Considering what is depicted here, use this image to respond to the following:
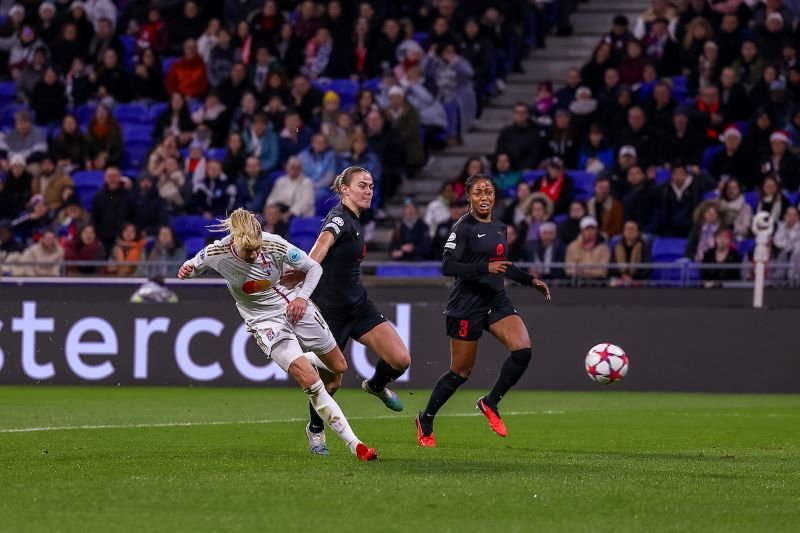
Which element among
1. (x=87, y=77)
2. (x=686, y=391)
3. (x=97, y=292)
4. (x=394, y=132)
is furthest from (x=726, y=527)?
(x=87, y=77)

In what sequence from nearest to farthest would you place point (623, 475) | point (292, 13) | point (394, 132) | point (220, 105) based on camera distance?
point (623, 475) < point (394, 132) < point (220, 105) < point (292, 13)

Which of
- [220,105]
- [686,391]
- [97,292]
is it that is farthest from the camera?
[220,105]

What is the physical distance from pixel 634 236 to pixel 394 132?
4892mm

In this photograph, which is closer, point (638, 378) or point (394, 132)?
point (638, 378)

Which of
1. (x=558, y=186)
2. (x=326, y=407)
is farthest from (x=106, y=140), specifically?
(x=326, y=407)

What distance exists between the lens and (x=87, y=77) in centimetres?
2594

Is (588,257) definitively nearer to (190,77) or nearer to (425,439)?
(425,439)

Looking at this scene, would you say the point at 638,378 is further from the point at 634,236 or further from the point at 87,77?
the point at 87,77

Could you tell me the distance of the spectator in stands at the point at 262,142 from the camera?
22859mm

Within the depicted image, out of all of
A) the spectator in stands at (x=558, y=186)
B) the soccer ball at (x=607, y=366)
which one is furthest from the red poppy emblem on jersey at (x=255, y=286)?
the spectator in stands at (x=558, y=186)

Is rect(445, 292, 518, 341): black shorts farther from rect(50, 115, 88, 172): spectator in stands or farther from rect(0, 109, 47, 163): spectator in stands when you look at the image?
rect(0, 109, 47, 163): spectator in stands

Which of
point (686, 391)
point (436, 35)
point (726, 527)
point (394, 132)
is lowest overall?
point (686, 391)

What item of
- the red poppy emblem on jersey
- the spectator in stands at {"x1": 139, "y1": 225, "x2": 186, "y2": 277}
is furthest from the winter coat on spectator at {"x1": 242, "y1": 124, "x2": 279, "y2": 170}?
the red poppy emblem on jersey

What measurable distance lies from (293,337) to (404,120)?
42.8 feet
